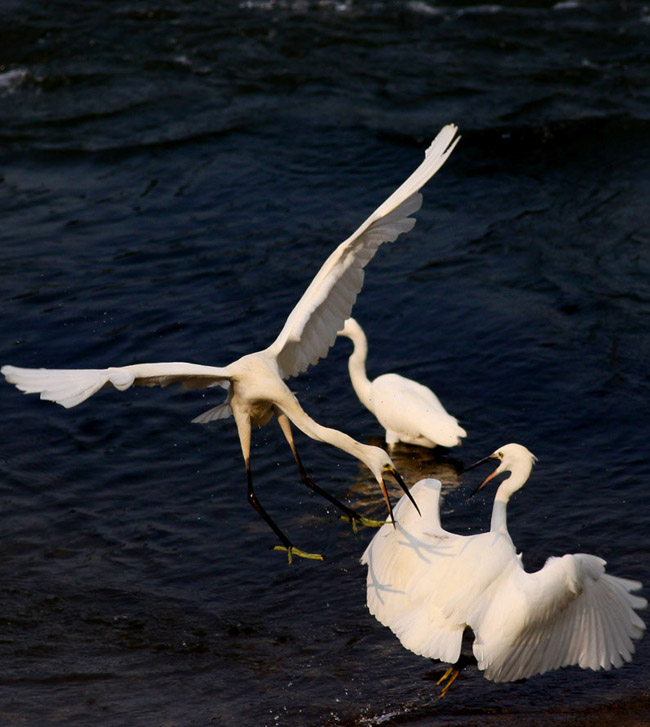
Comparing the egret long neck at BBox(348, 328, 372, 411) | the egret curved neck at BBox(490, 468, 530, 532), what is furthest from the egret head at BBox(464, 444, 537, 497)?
the egret long neck at BBox(348, 328, 372, 411)

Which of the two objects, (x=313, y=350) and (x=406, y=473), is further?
(x=406, y=473)

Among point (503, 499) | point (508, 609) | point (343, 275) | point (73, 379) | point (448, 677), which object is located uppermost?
point (73, 379)

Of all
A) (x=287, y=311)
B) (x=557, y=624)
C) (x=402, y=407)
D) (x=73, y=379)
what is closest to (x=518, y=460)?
(x=557, y=624)

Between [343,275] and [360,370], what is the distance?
248 centimetres

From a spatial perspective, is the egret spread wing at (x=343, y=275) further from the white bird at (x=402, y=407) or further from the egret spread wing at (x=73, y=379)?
the white bird at (x=402, y=407)

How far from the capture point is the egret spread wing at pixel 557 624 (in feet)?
16.2

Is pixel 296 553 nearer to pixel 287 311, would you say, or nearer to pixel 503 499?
pixel 503 499

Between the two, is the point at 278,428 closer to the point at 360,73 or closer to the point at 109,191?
the point at 109,191

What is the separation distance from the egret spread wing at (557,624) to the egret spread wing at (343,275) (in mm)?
2111

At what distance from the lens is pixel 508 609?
504 cm

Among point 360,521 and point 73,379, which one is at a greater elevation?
point 73,379

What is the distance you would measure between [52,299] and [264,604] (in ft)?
16.7

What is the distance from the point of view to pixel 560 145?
1342 centimetres

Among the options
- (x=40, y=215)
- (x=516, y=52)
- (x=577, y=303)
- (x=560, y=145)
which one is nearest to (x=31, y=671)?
(x=577, y=303)
